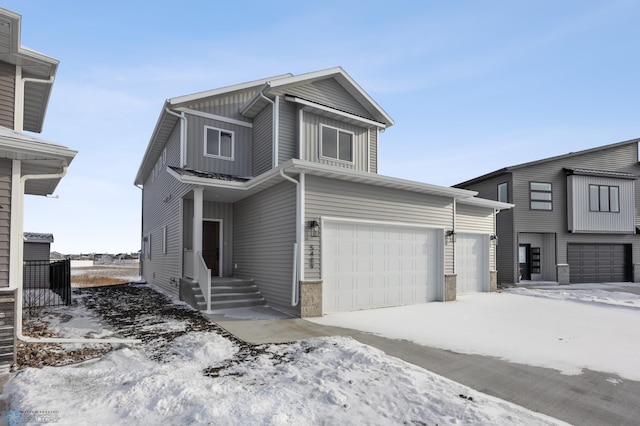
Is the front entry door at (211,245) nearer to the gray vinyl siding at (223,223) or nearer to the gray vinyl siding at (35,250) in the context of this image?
the gray vinyl siding at (223,223)

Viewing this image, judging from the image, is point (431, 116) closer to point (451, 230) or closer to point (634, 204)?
point (451, 230)

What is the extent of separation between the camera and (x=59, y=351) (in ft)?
18.6

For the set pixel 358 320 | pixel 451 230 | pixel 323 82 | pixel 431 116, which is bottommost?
pixel 358 320

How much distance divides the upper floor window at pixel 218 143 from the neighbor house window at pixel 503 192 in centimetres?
1488

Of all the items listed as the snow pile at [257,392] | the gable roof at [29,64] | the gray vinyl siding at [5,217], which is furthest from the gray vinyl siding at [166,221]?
the snow pile at [257,392]

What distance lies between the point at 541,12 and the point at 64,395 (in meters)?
13.7

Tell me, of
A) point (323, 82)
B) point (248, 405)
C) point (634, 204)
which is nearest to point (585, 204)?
point (634, 204)

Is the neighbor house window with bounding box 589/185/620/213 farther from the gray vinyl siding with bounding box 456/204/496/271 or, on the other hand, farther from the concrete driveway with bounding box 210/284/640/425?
the concrete driveway with bounding box 210/284/640/425

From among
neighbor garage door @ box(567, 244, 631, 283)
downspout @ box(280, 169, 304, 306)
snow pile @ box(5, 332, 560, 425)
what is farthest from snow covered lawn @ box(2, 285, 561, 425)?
neighbor garage door @ box(567, 244, 631, 283)

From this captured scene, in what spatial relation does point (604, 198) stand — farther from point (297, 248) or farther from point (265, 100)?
point (297, 248)

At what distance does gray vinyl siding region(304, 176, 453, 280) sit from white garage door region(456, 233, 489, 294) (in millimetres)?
1730

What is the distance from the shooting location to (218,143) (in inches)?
516

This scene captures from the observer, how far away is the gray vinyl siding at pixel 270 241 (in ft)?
29.9

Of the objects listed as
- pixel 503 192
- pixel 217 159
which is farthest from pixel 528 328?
pixel 503 192
